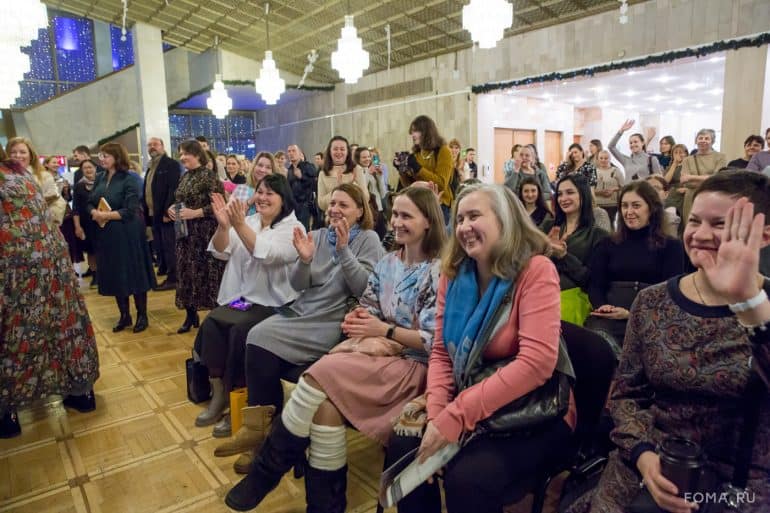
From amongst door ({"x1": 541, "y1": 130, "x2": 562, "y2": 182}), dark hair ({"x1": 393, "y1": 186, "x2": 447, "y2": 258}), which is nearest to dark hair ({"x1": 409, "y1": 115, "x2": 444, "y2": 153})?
dark hair ({"x1": 393, "y1": 186, "x2": 447, "y2": 258})

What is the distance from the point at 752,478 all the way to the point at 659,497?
212 mm

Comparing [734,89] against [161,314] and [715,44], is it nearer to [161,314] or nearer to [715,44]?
[715,44]

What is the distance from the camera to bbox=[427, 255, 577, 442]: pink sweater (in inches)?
55.9

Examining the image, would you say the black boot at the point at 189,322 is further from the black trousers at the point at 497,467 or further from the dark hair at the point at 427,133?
the black trousers at the point at 497,467

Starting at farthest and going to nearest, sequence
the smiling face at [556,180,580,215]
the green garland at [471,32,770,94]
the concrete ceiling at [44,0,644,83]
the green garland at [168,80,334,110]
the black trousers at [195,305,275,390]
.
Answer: the green garland at [168,80,334,110], the concrete ceiling at [44,0,644,83], the green garland at [471,32,770,94], the smiling face at [556,180,580,215], the black trousers at [195,305,275,390]

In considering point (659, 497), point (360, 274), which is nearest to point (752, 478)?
point (659, 497)

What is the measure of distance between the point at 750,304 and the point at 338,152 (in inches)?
159

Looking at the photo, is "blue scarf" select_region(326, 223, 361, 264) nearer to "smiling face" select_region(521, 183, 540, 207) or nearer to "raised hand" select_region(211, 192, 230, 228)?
"raised hand" select_region(211, 192, 230, 228)

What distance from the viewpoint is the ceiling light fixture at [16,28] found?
13.2ft

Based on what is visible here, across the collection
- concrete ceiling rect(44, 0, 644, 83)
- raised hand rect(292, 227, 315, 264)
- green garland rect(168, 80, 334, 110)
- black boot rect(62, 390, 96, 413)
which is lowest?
black boot rect(62, 390, 96, 413)

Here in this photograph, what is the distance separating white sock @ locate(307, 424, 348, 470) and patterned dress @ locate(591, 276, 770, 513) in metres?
0.81

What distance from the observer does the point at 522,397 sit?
1447mm

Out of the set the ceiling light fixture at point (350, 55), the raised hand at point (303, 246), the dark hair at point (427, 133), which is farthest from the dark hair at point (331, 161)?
the raised hand at point (303, 246)

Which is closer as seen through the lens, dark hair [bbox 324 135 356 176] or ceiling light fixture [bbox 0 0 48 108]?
ceiling light fixture [bbox 0 0 48 108]
